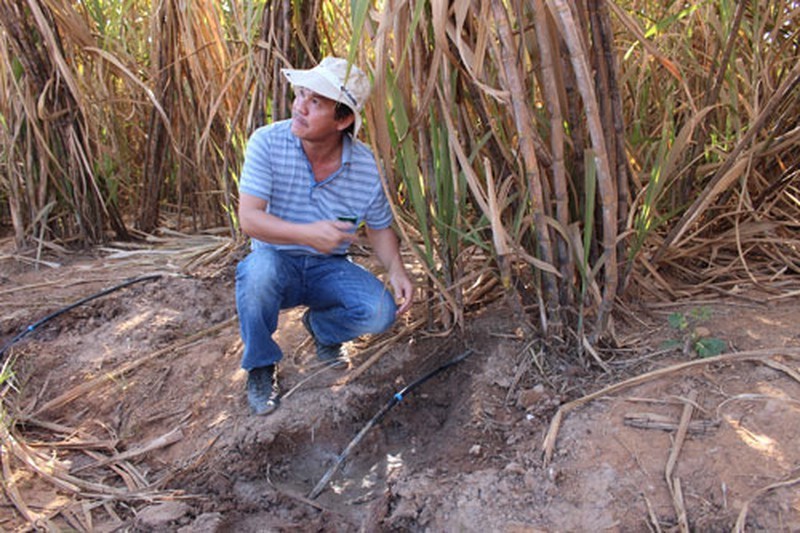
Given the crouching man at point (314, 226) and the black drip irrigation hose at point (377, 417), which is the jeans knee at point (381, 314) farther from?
the black drip irrigation hose at point (377, 417)

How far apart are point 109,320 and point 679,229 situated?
6.19 feet

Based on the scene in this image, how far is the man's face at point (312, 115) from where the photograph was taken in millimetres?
2025

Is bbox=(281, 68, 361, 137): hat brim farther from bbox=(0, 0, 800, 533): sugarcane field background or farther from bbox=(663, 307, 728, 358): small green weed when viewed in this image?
bbox=(663, 307, 728, 358): small green weed

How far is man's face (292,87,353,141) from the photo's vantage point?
2025 millimetres

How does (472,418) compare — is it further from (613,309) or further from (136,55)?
(136,55)

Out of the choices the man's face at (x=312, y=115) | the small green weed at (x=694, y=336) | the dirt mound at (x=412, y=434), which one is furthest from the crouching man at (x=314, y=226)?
the small green weed at (x=694, y=336)

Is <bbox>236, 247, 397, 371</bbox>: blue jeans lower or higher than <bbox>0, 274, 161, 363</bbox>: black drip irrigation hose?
higher

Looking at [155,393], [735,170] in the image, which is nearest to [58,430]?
[155,393]

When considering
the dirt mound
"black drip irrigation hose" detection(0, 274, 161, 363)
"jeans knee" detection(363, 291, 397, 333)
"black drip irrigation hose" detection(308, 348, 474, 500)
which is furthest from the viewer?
"black drip irrigation hose" detection(0, 274, 161, 363)

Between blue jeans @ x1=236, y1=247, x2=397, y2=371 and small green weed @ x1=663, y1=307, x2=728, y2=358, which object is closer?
small green weed @ x1=663, y1=307, x2=728, y2=358

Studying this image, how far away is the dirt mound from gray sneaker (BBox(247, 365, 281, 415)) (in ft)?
0.11

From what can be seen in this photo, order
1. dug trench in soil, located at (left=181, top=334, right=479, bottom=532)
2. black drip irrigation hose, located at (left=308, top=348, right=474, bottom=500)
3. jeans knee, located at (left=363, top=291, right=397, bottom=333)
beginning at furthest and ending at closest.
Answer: jeans knee, located at (left=363, top=291, right=397, bottom=333)
black drip irrigation hose, located at (left=308, top=348, right=474, bottom=500)
dug trench in soil, located at (left=181, top=334, right=479, bottom=532)

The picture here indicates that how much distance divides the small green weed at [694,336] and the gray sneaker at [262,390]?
3.45 feet

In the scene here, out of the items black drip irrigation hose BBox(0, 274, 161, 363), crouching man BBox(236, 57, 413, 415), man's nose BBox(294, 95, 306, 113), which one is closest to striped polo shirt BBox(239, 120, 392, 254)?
crouching man BBox(236, 57, 413, 415)
